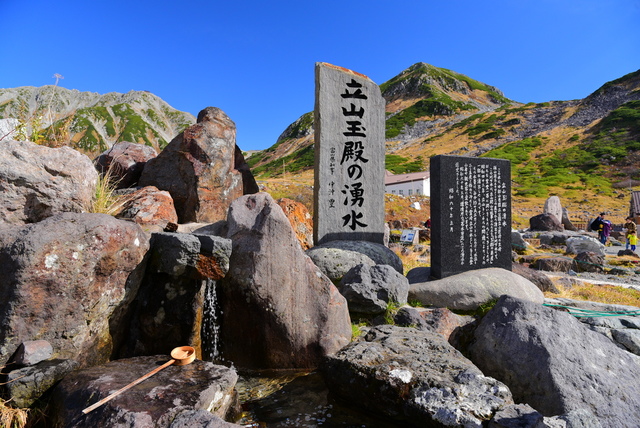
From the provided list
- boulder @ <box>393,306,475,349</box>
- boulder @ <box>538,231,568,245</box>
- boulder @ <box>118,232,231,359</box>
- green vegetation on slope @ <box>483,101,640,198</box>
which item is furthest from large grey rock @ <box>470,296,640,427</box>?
green vegetation on slope @ <box>483,101,640,198</box>

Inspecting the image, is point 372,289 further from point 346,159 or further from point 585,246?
point 585,246

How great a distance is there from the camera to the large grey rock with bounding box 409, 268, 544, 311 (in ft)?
21.5

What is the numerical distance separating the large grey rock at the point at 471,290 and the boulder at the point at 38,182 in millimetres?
5733

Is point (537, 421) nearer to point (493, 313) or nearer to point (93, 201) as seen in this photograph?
point (493, 313)

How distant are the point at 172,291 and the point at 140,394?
1.58 meters

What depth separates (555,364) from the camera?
13.0ft

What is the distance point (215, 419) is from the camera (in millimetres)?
2637

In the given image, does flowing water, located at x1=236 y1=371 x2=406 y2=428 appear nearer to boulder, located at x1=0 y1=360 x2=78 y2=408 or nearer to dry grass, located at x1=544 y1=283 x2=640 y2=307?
boulder, located at x1=0 y1=360 x2=78 y2=408

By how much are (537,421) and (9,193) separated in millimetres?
5650

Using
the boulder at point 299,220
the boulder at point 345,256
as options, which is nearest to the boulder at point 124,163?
the boulder at point 299,220

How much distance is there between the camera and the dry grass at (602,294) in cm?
815

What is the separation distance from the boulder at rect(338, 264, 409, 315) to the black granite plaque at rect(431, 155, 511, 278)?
6.63 ft

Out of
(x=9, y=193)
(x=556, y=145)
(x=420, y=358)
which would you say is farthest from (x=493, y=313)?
(x=556, y=145)

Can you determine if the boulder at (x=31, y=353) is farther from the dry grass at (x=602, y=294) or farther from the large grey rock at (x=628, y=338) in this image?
the dry grass at (x=602, y=294)
